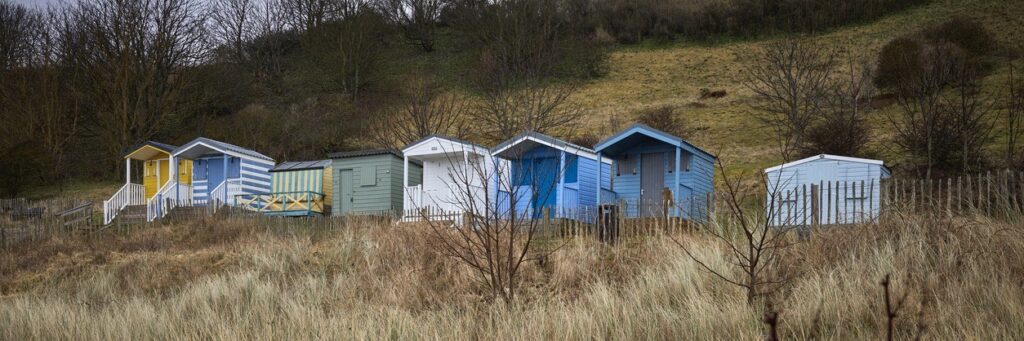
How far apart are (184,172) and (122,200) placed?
3948 mm

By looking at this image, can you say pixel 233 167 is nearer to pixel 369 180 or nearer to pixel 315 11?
pixel 369 180

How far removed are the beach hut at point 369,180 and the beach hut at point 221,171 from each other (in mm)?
4646

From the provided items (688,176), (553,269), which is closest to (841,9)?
(688,176)

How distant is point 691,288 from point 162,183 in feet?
89.5

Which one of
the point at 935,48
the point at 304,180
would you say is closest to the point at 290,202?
the point at 304,180

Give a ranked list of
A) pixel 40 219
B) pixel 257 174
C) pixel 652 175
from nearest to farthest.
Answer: pixel 652 175
pixel 40 219
pixel 257 174

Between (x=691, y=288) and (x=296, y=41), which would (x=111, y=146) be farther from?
(x=691, y=288)

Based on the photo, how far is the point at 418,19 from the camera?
2464 inches

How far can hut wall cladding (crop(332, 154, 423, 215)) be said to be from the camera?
25.4m

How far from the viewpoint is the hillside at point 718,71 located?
38.7m

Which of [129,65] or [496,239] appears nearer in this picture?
[496,239]

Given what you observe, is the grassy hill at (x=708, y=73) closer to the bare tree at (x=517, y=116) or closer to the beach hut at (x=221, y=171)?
the bare tree at (x=517, y=116)

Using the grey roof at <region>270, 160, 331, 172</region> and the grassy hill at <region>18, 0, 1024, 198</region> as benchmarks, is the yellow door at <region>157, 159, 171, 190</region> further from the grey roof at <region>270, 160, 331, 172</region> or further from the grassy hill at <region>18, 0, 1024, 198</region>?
the grey roof at <region>270, 160, 331, 172</region>

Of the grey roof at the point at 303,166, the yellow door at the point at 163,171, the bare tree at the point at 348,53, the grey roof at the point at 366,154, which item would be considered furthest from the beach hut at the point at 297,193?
the bare tree at the point at 348,53
